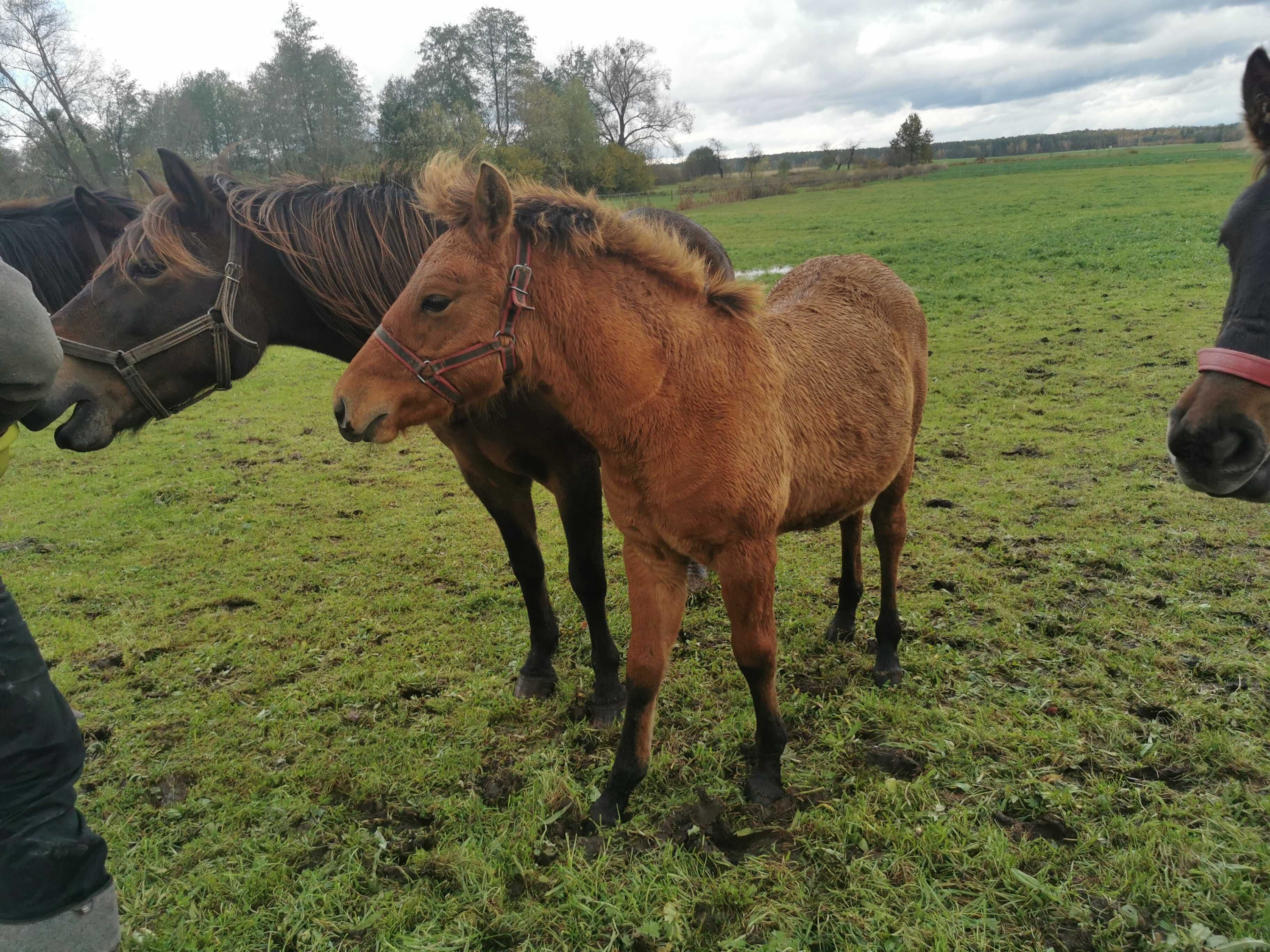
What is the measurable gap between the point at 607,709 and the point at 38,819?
205 cm

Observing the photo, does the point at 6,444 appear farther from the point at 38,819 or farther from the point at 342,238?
the point at 342,238

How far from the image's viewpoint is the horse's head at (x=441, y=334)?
2121 millimetres

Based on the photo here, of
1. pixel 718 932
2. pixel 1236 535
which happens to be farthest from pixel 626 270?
pixel 1236 535

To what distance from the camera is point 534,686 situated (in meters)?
3.39

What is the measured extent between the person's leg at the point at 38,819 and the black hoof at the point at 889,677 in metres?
2.97

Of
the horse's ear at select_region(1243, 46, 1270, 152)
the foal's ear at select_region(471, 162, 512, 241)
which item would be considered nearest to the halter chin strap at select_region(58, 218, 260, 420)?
the foal's ear at select_region(471, 162, 512, 241)

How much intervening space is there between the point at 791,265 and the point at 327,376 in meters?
10.5

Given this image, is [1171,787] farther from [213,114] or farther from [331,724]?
[213,114]

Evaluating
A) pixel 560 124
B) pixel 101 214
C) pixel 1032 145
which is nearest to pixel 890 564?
pixel 101 214

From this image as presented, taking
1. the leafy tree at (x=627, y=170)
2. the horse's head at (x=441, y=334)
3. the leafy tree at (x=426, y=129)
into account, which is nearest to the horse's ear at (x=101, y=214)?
the horse's head at (x=441, y=334)

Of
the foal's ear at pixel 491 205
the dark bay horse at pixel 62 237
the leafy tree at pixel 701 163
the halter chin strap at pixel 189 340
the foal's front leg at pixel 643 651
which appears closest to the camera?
the foal's ear at pixel 491 205

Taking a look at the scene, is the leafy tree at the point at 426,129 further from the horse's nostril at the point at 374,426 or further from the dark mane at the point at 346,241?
the horse's nostril at the point at 374,426

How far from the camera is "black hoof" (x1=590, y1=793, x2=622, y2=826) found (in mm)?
2498

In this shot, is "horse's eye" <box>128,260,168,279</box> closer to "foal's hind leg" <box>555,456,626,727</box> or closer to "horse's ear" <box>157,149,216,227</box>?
"horse's ear" <box>157,149,216,227</box>
